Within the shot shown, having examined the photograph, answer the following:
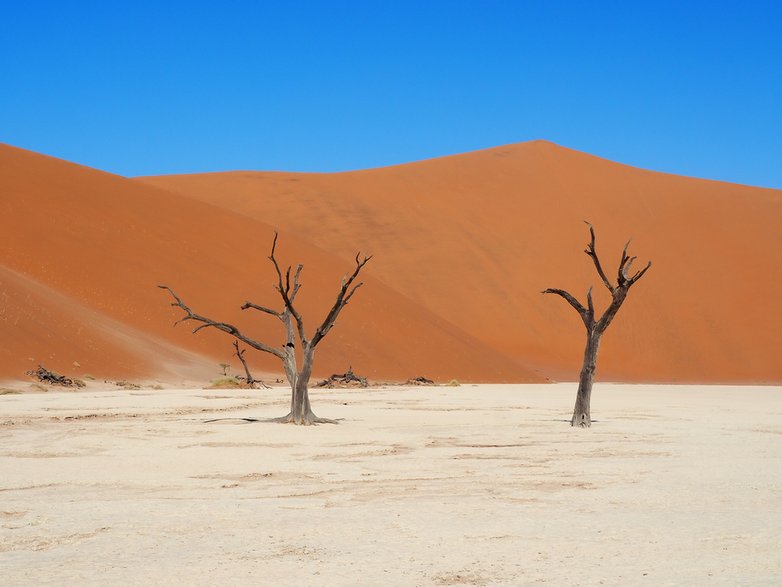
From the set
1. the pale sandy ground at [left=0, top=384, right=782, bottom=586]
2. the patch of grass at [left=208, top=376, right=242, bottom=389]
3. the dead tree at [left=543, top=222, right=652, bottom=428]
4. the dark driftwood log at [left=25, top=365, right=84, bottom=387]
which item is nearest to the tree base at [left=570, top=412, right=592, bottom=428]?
the dead tree at [left=543, top=222, right=652, bottom=428]

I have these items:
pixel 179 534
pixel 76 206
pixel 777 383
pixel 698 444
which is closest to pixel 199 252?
pixel 76 206

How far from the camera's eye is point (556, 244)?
76188 mm

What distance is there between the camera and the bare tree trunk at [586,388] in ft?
63.0

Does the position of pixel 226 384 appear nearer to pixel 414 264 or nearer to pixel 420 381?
pixel 420 381

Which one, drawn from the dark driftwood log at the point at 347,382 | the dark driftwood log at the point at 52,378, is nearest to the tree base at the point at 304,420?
the dark driftwood log at the point at 52,378

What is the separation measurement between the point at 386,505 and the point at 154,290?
4133 centimetres

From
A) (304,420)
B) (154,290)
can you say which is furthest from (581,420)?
(154,290)

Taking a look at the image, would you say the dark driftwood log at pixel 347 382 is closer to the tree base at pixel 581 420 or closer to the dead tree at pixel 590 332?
the dead tree at pixel 590 332

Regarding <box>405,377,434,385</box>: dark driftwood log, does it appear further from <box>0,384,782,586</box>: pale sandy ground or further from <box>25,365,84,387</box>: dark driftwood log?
<box>0,384,782,586</box>: pale sandy ground

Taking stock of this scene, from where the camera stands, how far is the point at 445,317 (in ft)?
217

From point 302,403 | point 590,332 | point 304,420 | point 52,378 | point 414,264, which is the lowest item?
point 52,378

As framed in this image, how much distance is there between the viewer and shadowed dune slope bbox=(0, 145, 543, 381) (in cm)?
3988

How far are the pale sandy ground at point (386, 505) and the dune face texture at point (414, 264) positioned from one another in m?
21.8

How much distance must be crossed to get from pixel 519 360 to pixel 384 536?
182 ft
